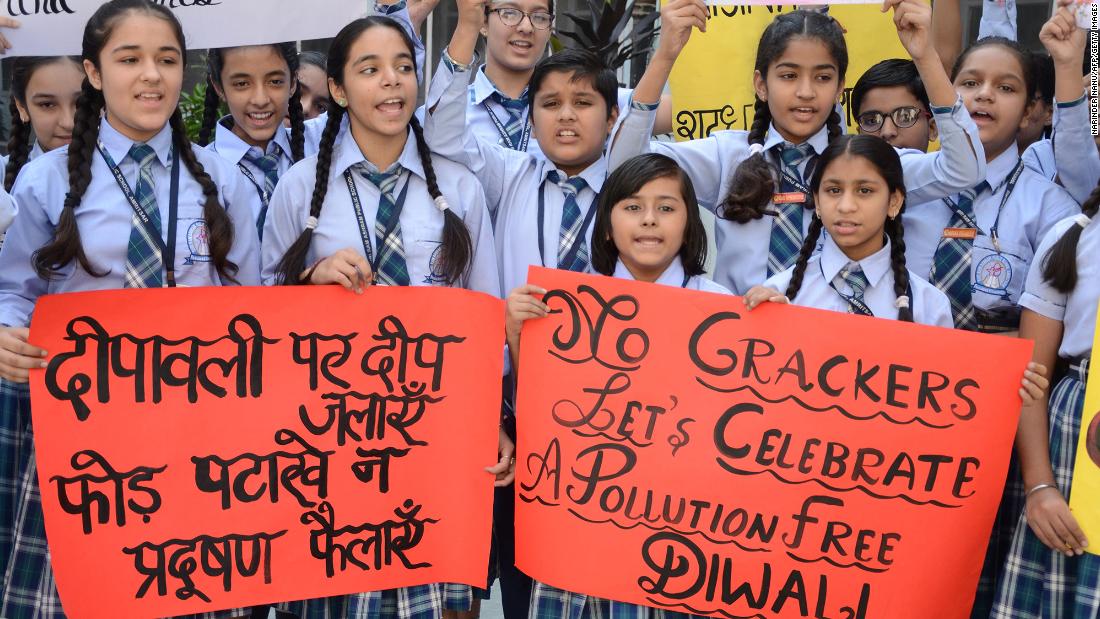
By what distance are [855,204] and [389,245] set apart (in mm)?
1366

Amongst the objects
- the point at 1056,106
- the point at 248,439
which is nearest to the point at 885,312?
the point at 1056,106

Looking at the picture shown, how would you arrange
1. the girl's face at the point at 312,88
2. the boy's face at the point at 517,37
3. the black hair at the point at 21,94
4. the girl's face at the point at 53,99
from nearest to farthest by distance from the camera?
the black hair at the point at 21,94, the girl's face at the point at 53,99, the boy's face at the point at 517,37, the girl's face at the point at 312,88

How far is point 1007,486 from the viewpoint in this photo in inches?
131

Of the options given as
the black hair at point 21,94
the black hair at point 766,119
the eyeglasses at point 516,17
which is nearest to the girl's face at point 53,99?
the black hair at point 21,94

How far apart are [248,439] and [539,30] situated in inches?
87.8

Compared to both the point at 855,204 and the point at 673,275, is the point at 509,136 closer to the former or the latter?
the point at 673,275

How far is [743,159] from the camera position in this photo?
379cm

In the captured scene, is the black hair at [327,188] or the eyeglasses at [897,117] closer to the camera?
the black hair at [327,188]

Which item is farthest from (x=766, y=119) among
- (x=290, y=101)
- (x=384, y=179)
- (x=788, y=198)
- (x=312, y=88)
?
(x=312, y=88)

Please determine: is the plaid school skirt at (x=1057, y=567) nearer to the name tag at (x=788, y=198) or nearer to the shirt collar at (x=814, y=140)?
the name tag at (x=788, y=198)

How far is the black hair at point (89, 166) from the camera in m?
3.11

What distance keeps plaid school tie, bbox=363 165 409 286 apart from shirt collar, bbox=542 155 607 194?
59 cm

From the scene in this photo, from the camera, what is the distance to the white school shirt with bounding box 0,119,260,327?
10.5 feet

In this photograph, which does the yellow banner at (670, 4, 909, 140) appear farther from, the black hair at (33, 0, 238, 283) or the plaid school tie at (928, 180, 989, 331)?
the black hair at (33, 0, 238, 283)
